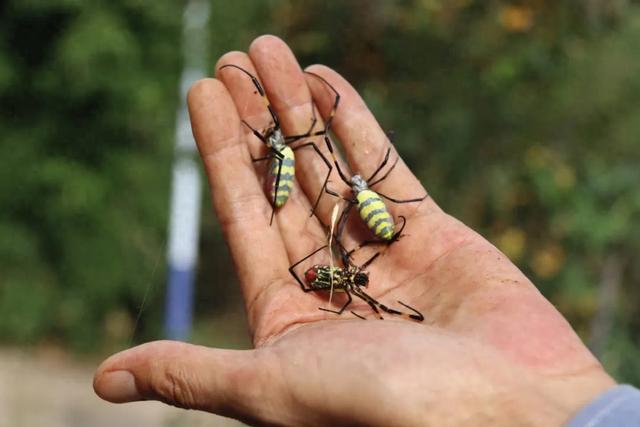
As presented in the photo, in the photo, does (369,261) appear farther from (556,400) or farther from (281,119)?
(556,400)

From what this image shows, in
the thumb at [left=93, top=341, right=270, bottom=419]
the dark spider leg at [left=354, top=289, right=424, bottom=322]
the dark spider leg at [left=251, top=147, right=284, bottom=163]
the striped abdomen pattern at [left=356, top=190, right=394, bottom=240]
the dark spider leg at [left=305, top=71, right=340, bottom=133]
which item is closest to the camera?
the thumb at [left=93, top=341, right=270, bottom=419]

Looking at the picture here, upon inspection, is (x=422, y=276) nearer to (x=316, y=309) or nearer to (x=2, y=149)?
(x=316, y=309)

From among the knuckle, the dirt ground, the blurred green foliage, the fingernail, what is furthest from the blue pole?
the knuckle

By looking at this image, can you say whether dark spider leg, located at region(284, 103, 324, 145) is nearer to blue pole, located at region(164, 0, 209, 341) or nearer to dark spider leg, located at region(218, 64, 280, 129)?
dark spider leg, located at region(218, 64, 280, 129)

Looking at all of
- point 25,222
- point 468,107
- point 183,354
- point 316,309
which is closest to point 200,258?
point 25,222

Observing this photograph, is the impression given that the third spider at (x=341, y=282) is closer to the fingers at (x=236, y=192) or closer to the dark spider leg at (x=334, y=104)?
the fingers at (x=236, y=192)

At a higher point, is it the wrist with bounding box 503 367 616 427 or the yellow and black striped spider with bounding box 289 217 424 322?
the yellow and black striped spider with bounding box 289 217 424 322
